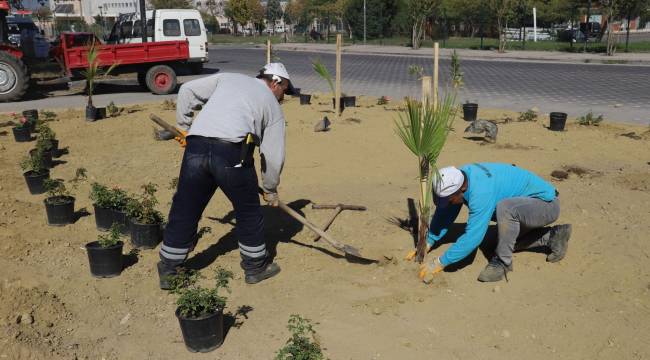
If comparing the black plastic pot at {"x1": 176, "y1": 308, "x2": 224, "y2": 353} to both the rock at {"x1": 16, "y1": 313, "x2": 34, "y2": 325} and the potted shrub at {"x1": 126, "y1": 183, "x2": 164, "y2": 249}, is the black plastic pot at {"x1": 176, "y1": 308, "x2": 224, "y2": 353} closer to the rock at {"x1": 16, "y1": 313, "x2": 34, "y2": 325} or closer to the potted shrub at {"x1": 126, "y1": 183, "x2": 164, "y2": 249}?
the rock at {"x1": 16, "y1": 313, "x2": 34, "y2": 325}

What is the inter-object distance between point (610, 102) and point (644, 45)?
19.4 m

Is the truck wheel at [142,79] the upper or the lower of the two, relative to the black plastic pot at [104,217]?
upper

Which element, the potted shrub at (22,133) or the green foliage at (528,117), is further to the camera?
the green foliage at (528,117)

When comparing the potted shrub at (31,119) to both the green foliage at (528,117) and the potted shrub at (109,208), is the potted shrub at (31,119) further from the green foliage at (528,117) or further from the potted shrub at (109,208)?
the green foliage at (528,117)

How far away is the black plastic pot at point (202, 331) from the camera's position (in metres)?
3.29

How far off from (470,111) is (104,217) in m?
6.58

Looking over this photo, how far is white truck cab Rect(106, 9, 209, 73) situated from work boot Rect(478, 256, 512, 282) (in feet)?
48.3

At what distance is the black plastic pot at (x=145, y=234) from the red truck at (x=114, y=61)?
927 cm

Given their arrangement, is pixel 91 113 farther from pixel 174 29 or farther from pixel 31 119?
pixel 174 29

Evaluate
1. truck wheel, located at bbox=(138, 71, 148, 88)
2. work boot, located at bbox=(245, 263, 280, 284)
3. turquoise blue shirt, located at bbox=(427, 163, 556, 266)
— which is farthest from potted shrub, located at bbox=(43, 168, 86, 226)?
truck wheel, located at bbox=(138, 71, 148, 88)

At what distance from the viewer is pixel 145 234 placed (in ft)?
15.7

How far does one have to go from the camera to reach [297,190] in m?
6.30

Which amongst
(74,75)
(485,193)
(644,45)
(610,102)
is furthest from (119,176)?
(644,45)

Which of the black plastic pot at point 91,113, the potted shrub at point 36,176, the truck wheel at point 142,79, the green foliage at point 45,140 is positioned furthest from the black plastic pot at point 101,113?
the potted shrub at point 36,176
